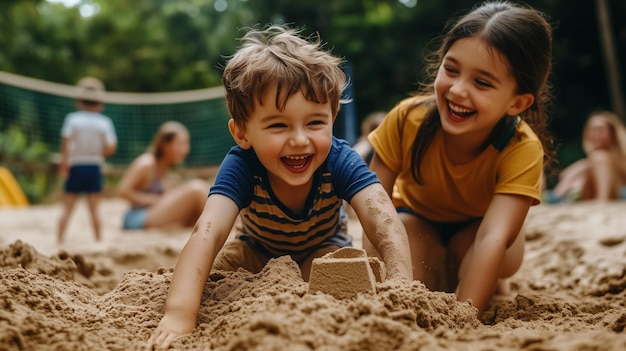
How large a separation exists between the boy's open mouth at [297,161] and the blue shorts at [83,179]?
411 cm

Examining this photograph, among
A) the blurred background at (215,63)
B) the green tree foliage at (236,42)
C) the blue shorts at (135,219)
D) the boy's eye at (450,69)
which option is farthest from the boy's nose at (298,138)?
the green tree foliage at (236,42)

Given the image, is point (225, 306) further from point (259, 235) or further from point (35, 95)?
point (35, 95)

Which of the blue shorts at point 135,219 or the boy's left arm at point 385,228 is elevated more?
the boy's left arm at point 385,228

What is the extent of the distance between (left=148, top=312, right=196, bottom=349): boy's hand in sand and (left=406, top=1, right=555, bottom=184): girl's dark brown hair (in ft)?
4.04

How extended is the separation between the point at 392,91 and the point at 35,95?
23.4 feet

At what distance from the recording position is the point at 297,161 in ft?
6.82

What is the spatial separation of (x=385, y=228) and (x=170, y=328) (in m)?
0.72

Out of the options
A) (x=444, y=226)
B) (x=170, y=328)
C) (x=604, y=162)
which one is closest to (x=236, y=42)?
(x=604, y=162)

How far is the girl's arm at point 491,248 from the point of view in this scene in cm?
219

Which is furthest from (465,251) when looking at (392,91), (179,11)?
(179,11)

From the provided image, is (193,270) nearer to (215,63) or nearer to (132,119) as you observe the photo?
(132,119)

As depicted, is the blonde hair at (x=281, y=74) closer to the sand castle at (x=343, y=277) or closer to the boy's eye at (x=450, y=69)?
the boy's eye at (x=450, y=69)

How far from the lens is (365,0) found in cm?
1345

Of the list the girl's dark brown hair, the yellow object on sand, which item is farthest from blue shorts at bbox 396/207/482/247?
the yellow object on sand
